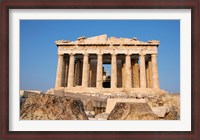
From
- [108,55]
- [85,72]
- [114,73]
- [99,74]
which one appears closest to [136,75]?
[108,55]

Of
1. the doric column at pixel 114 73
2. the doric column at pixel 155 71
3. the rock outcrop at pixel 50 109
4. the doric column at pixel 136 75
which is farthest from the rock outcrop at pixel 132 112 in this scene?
the doric column at pixel 136 75

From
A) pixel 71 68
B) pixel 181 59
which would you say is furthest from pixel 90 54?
pixel 181 59

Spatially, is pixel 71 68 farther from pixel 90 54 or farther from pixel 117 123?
pixel 117 123

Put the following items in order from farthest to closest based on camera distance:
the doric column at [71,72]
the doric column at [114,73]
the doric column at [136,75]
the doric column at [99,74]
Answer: the doric column at [136,75] < the doric column at [71,72] < the doric column at [114,73] < the doric column at [99,74]

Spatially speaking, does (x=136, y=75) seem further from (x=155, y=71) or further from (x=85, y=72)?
(x=85, y=72)

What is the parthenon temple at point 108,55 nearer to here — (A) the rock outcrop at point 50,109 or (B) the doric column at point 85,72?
(B) the doric column at point 85,72

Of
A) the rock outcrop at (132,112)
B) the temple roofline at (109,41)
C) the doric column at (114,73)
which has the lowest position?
the rock outcrop at (132,112)

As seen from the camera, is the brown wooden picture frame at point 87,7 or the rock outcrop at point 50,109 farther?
the rock outcrop at point 50,109
